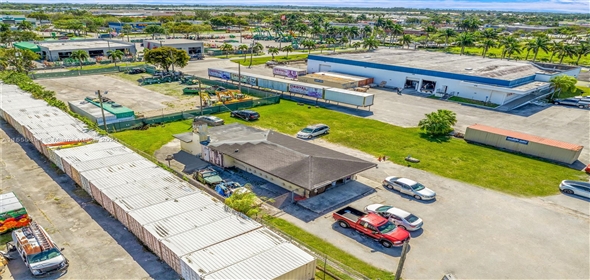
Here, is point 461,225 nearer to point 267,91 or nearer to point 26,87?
point 267,91

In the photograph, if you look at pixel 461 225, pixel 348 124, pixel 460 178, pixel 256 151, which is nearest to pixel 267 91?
pixel 348 124

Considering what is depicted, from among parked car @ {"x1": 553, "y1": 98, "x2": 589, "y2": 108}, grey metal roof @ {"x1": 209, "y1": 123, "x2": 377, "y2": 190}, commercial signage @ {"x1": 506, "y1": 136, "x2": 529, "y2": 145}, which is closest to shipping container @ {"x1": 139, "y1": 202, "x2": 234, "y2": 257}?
grey metal roof @ {"x1": 209, "y1": 123, "x2": 377, "y2": 190}

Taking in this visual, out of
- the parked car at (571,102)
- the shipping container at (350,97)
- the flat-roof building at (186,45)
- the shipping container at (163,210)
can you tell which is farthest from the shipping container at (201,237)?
the flat-roof building at (186,45)

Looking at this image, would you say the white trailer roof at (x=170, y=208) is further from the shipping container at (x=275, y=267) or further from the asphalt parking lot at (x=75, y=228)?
the shipping container at (x=275, y=267)

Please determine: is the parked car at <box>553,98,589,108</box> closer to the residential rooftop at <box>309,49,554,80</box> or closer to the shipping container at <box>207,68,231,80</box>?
the residential rooftop at <box>309,49,554,80</box>

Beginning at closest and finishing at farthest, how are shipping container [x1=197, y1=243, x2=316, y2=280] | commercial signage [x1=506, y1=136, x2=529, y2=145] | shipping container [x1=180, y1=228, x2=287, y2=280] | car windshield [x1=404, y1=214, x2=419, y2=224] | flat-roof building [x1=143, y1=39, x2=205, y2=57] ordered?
shipping container [x1=197, y1=243, x2=316, y2=280] → shipping container [x1=180, y1=228, x2=287, y2=280] → car windshield [x1=404, y1=214, x2=419, y2=224] → commercial signage [x1=506, y1=136, x2=529, y2=145] → flat-roof building [x1=143, y1=39, x2=205, y2=57]

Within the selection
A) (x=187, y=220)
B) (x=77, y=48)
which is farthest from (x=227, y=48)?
(x=187, y=220)
